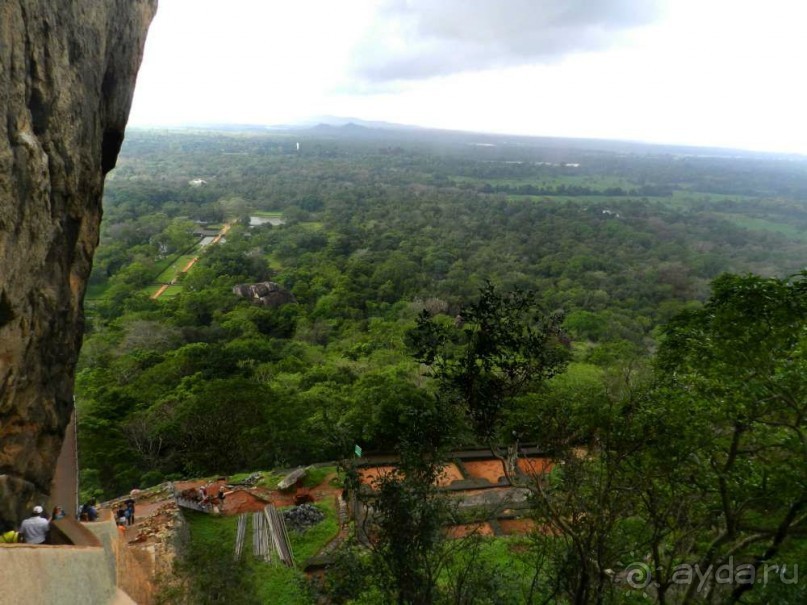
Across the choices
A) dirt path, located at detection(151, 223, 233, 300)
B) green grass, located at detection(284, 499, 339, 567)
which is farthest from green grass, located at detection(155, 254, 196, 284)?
green grass, located at detection(284, 499, 339, 567)

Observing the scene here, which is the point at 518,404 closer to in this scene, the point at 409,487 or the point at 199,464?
the point at 409,487

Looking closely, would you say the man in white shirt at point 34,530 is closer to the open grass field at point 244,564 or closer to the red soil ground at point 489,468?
the open grass field at point 244,564

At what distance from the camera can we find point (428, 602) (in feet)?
22.0

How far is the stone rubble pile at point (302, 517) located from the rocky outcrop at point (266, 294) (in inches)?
1085

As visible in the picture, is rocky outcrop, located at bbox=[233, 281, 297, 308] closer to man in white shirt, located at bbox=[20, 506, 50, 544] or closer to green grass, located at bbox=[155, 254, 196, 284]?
green grass, located at bbox=[155, 254, 196, 284]

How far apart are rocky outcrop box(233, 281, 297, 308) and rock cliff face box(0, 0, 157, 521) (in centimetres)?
3117

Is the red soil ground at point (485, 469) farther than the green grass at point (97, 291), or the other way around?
the green grass at point (97, 291)

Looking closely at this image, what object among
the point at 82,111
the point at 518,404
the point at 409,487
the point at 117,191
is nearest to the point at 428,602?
the point at 409,487

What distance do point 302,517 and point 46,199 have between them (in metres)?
9.77

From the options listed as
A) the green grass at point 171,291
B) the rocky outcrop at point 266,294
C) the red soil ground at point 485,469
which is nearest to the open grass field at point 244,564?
the red soil ground at point 485,469

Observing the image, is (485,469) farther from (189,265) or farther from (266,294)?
(189,265)

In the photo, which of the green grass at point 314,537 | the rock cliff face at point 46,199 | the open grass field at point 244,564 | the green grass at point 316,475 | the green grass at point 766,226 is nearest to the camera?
the rock cliff face at point 46,199

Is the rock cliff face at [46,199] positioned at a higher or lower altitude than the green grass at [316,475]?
higher

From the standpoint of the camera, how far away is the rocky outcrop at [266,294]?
3966cm
